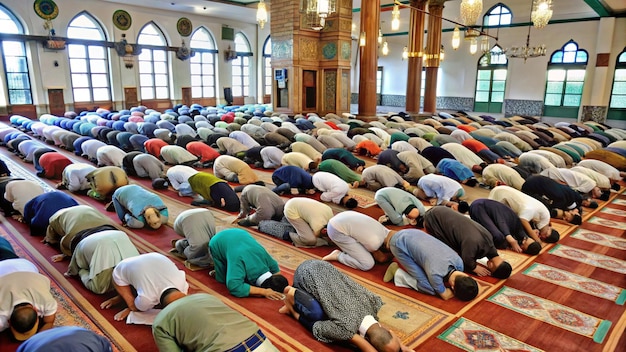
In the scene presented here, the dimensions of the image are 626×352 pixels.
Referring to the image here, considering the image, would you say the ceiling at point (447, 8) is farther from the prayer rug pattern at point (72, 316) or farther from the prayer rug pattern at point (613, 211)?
the prayer rug pattern at point (72, 316)

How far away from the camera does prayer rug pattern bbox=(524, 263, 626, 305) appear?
2932 millimetres

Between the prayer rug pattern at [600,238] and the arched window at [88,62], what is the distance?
549 inches

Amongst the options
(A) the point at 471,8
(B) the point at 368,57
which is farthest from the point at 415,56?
(A) the point at 471,8

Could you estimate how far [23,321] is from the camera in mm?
2209

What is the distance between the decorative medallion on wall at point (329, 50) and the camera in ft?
37.7

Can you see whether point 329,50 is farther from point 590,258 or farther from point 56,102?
point 590,258

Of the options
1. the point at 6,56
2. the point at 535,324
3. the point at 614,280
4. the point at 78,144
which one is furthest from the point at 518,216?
the point at 6,56

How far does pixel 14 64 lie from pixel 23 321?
12613mm

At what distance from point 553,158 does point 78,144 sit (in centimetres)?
741

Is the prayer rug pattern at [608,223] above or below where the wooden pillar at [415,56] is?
below

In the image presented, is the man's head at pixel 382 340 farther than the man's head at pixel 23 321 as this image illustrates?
No

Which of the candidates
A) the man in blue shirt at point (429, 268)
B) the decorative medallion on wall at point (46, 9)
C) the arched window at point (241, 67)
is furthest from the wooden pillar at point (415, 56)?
the decorative medallion on wall at point (46, 9)

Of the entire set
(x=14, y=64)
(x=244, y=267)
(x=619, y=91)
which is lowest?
(x=244, y=267)

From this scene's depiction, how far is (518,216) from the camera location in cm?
376
